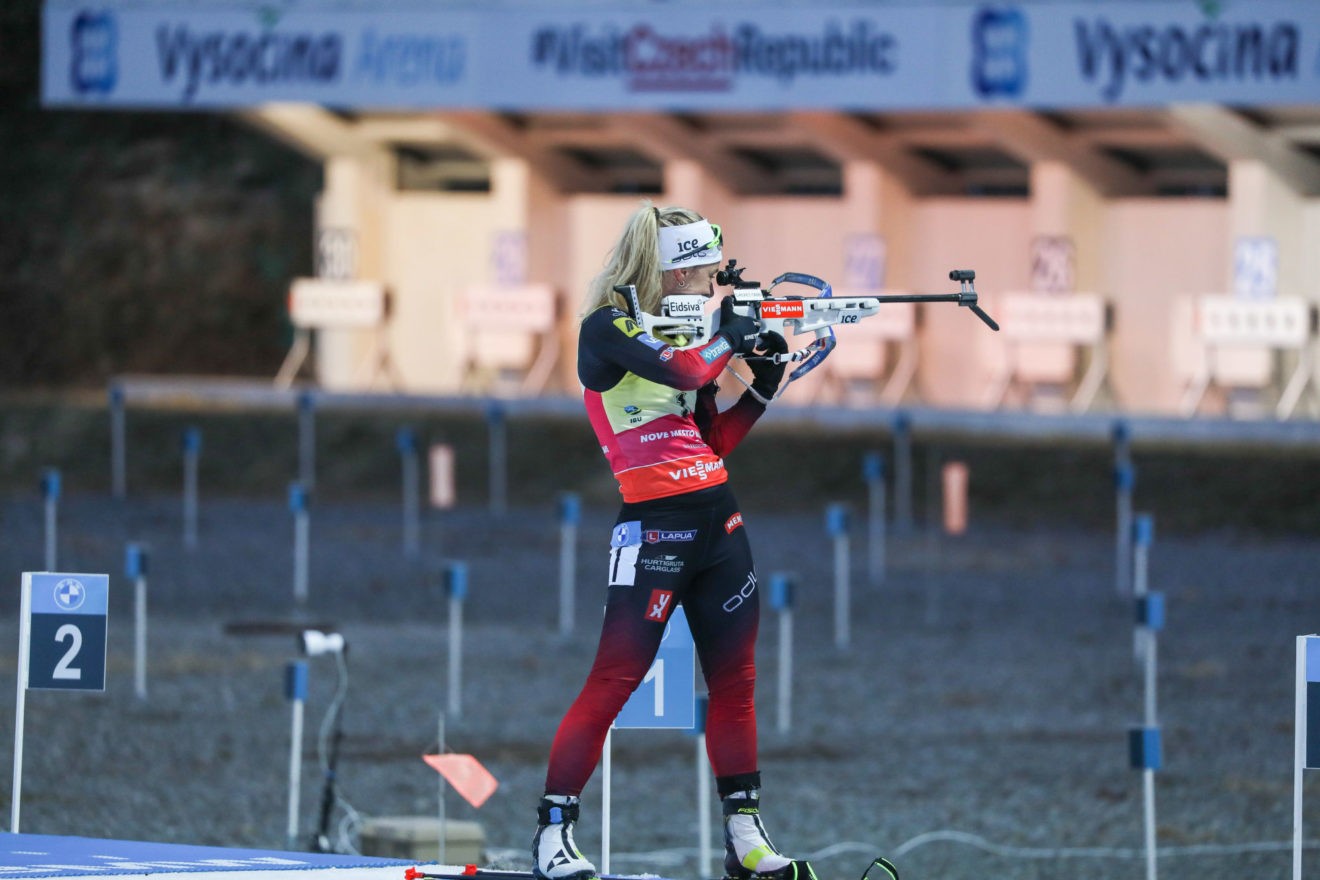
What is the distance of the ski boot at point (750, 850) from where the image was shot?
6.10 meters

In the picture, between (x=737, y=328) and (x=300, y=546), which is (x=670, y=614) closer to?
(x=737, y=328)

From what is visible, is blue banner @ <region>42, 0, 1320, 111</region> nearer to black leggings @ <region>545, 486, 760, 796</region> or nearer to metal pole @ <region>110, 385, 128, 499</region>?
metal pole @ <region>110, 385, 128, 499</region>

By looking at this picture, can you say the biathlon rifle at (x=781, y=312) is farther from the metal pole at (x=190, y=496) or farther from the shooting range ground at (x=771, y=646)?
the metal pole at (x=190, y=496)

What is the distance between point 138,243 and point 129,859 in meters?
30.5

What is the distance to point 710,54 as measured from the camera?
79.0 feet

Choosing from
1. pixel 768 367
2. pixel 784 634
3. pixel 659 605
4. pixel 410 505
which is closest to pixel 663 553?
pixel 659 605

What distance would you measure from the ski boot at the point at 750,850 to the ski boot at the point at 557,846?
38cm

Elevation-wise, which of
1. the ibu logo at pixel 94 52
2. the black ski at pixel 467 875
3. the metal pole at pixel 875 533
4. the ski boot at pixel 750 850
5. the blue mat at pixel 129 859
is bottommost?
the blue mat at pixel 129 859

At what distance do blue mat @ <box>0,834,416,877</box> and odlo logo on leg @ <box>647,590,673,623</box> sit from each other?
94cm

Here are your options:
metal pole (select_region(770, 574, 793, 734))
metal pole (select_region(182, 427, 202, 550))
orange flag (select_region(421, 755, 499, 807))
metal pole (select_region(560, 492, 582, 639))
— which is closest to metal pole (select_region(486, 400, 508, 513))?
metal pole (select_region(182, 427, 202, 550))

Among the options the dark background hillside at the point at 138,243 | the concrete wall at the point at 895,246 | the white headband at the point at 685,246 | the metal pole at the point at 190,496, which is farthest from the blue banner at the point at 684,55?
the white headband at the point at 685,246

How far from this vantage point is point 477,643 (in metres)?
15.0

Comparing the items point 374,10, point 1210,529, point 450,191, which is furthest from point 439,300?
point 1210,529

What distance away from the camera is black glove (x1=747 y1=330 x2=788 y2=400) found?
615cm
